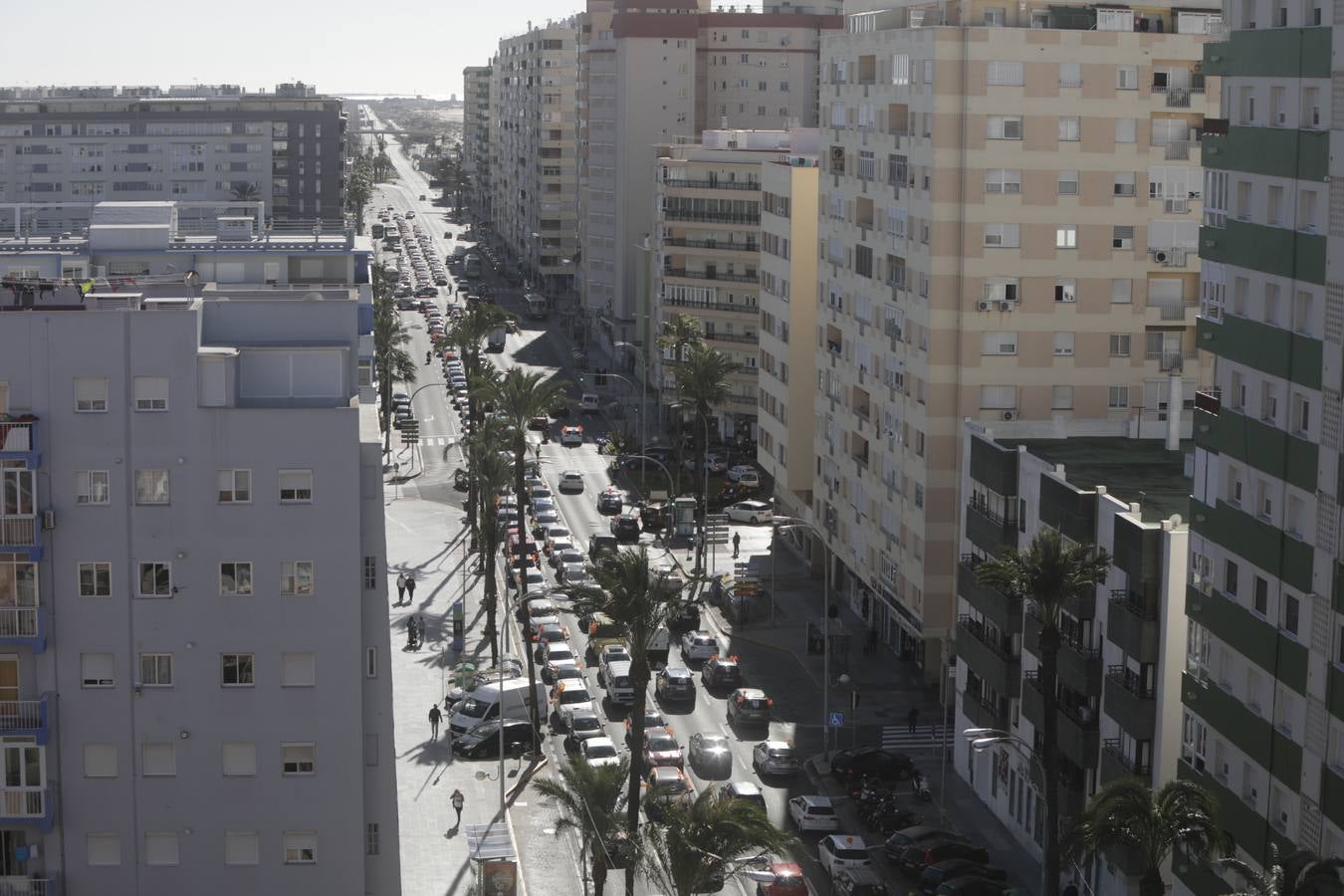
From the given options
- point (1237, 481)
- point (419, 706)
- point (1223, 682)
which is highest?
point (1237, 481)

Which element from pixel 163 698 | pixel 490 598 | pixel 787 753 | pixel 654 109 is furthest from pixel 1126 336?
pixel 654 109

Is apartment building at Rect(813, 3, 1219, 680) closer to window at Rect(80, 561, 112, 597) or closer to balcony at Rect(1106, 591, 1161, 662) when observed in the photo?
balcony at Rect(1106, 591, 1161, 662)

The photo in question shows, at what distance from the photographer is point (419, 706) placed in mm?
86625

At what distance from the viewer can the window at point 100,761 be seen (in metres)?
45.1

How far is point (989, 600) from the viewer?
7156 cm

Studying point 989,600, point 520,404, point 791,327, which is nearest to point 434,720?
point 520,404

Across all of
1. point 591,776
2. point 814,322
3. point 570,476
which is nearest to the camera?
point 591,776

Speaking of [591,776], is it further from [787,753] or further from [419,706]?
[419,706]

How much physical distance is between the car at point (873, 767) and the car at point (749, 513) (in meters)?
45.0

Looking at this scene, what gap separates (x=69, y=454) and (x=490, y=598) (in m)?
50.2

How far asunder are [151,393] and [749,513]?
78429 mm

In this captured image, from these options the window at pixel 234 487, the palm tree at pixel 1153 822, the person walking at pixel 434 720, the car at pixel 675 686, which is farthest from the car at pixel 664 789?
the window at pixel 234 487

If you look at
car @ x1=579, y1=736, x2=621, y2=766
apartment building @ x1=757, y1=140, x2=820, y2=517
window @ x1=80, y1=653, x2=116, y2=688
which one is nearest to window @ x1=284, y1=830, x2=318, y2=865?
window @ x1=80, y1=653, x2=116, y2=688

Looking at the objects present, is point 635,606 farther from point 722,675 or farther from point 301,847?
point 722,675
